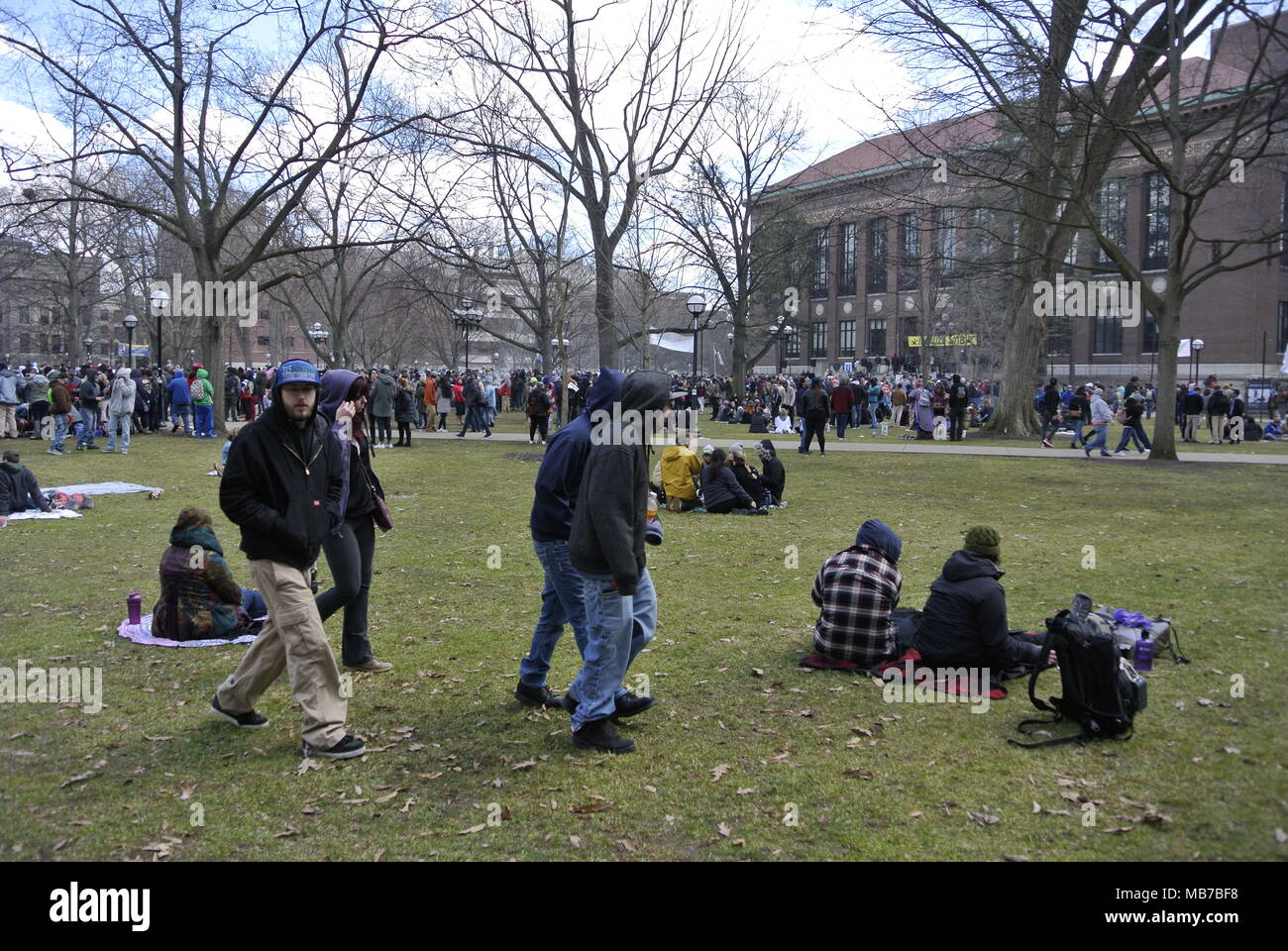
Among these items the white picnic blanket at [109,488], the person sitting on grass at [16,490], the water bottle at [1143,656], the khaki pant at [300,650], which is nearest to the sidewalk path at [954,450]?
the white picnic blanket at [109,488]

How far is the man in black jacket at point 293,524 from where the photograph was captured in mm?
4668

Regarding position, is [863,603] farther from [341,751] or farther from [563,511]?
[341,751]

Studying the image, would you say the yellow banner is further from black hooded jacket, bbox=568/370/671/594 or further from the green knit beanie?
black hooded jacket, bbox=568/370/671/594

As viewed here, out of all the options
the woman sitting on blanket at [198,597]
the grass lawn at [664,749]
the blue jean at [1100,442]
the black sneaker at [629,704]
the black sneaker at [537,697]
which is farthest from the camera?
the blue jean at [1100,442]

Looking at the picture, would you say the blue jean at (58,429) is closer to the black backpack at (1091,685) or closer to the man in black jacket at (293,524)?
the man in black jacket at (293,524)

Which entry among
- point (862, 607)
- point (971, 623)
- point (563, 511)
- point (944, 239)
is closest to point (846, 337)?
point (944, 239)

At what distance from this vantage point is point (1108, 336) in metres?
63.8

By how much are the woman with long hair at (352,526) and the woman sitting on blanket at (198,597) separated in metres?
0.93

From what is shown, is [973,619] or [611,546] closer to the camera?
[611,546]

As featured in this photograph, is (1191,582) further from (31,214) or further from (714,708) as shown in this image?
(31,214)

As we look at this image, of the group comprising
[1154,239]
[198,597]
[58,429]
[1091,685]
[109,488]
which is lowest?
[1091,685]

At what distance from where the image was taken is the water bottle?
250 inches

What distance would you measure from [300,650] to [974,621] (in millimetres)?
3772

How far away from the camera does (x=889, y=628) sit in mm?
6426
